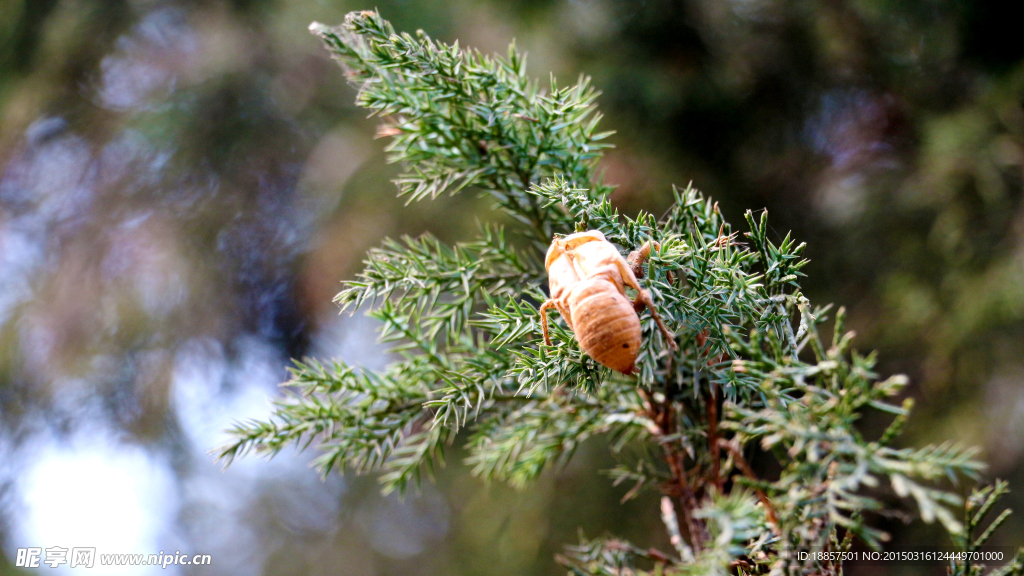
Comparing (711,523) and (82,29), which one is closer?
(711,523)

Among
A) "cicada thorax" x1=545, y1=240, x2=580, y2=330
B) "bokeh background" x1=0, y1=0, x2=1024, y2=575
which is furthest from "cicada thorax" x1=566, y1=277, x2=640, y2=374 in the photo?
"bokeh background" x1=0, y1=0, x2=1024, y2=575

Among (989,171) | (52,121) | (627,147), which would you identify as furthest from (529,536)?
(52,121)

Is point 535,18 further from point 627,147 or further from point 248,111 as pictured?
point 248,111

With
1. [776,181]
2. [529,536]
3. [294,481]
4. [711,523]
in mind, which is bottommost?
[711,523]

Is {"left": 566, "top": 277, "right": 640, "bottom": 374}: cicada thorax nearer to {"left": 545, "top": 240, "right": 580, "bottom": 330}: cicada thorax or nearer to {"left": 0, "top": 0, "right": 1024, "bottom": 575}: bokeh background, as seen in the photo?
{"left": 545, "top": 240, "right": 580, "bottom": 330}: cicada thorax

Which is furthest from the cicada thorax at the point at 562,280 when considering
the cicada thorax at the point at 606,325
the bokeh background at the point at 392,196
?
the bokeh background at the point at 392,196

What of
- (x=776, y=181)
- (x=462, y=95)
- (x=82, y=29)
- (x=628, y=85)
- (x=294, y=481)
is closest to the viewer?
(x=462, y=95)
